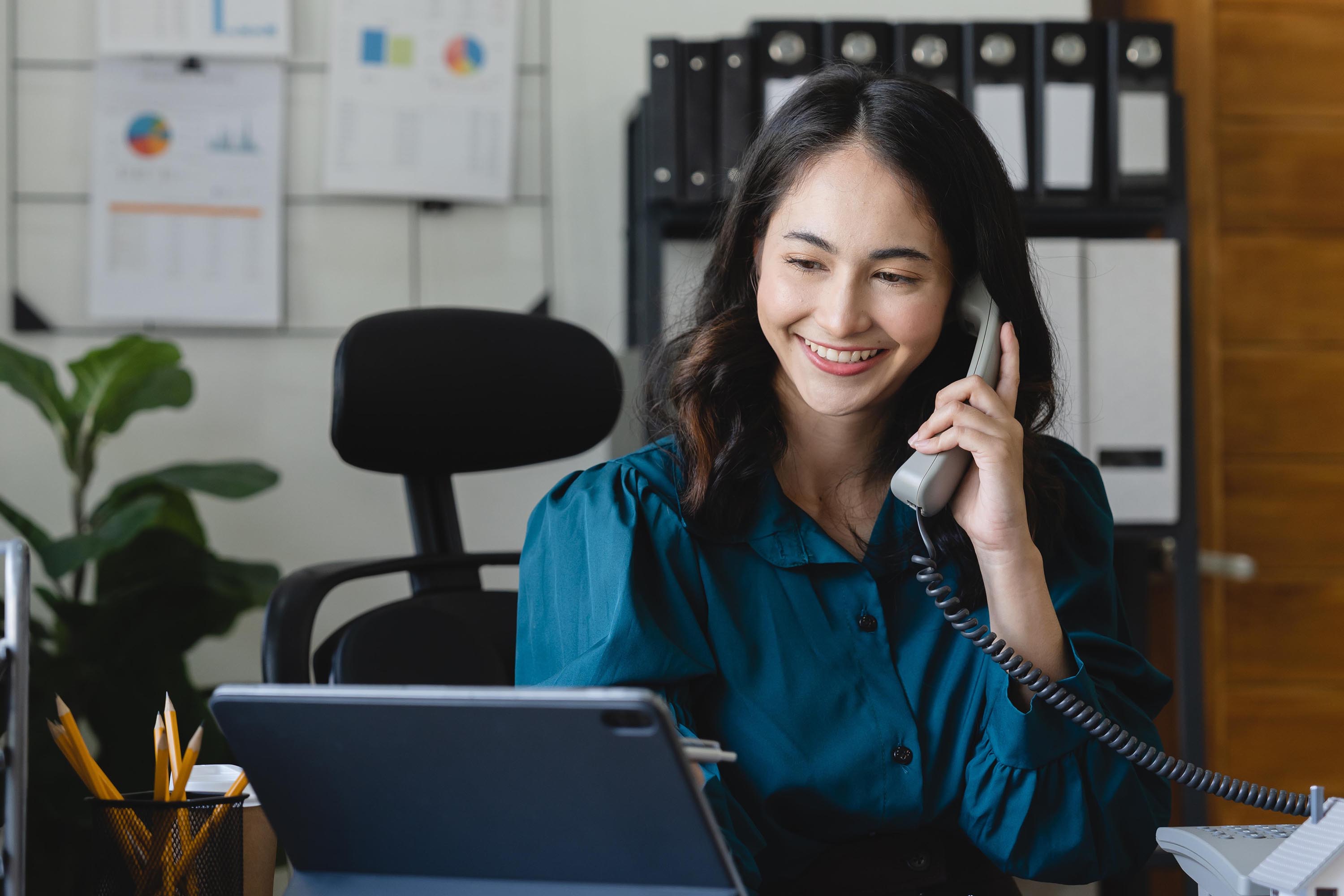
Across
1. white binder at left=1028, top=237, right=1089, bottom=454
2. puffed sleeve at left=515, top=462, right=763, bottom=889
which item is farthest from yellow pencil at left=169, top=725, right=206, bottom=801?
white binder at left=1028, top=237, right=1089, bottom=454

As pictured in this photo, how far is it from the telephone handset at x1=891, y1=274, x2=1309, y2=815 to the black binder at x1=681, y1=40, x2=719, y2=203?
108cm

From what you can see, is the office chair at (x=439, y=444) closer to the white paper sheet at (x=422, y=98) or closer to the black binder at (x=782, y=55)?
the black binder at (x=782, y=55)

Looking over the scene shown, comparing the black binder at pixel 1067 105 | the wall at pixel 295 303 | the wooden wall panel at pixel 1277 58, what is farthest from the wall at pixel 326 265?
the wooden wall panel at pixel 1277 58

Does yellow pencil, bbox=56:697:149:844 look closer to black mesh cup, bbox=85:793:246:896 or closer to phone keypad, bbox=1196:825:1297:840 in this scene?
black mesh cup, bbox=85:793:246:896

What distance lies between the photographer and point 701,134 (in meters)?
2.12

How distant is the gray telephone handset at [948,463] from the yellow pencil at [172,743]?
1.92 ft

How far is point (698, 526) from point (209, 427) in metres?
1.53

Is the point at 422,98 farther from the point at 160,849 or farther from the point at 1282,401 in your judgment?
the point at 160,849


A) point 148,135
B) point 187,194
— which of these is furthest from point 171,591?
point 148,135

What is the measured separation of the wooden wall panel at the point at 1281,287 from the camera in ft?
8.08

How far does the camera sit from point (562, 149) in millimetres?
2459

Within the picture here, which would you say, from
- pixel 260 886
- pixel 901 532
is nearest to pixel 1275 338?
pixel 901 532

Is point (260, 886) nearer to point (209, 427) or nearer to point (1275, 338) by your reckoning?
point (209, 427)

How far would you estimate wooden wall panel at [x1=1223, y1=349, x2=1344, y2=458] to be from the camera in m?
2.47
